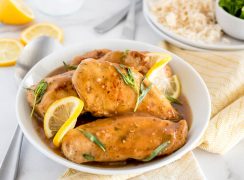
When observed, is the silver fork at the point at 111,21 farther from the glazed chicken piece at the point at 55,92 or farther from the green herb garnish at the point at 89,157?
the green herb garnish at the point at 89,157

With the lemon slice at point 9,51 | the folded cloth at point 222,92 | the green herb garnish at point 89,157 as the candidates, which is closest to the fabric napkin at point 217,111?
the folded cloth at point 222,92

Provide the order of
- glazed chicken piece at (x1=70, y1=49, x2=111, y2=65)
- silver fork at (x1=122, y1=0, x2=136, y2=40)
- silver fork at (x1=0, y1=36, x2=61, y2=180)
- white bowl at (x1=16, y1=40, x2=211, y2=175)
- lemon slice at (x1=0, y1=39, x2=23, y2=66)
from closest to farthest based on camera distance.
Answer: white bowl at (x1=16, y1=40, x2=211, y2=175)
glazed chicken piece at (x1=70, y1=49, x2=111, y2=65)
silver fork at (x1=0, y1=36, x2=61, y2=180)
lemon slice at (x1=0, y1=39, x2=23, y2=66)
silver fork at (x1=122, y1=0, x2=136, y2=40)

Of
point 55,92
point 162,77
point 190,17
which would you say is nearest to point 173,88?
point 162,77

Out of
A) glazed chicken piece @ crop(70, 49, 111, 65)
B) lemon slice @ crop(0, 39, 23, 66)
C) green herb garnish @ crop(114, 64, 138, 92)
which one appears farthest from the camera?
lemon slice @ crop(0, 39, 23, 66)

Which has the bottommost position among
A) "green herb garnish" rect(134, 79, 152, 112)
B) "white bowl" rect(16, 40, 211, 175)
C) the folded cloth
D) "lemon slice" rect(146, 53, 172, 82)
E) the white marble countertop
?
the white marble countertop

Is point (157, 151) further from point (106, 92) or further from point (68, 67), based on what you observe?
point (68, 67)

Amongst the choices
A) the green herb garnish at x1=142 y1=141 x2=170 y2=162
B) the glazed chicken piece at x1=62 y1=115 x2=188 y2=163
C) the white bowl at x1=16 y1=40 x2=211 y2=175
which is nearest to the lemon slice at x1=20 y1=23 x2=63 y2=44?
the white bowl at x1=16 y1=40 x2=211 y2=175

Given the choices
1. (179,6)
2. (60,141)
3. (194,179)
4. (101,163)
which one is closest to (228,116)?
(194,179)

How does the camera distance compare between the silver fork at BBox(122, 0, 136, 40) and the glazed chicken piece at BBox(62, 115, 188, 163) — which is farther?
the silver fork at BBox(122, 0, 136, 40)

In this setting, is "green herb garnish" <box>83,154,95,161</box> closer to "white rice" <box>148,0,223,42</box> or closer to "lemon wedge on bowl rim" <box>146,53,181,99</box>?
"lemon wedge on bowl rim" <box>146,53,181,99</box>
